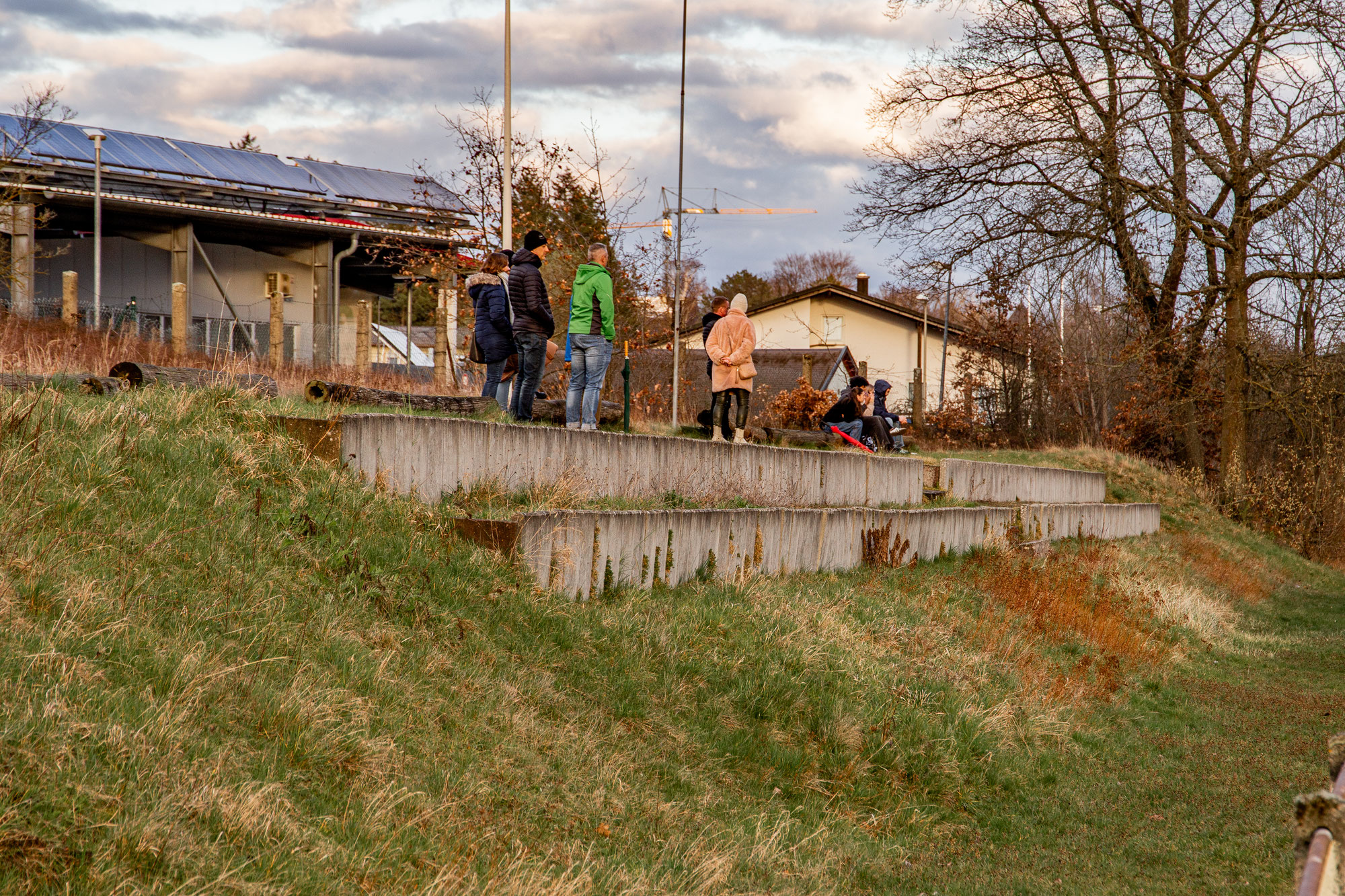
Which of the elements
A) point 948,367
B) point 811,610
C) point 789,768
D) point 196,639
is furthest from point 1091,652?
point 948,367

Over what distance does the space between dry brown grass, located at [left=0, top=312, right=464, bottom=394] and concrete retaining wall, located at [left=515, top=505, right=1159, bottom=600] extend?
3.51m

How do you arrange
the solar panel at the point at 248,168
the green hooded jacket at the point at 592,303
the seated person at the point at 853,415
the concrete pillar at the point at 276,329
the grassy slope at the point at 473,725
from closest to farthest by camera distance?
the grassy slope at the point at 473,725 < the green hooded jacket at the point at 592,303 < the concrete pillar at the point at 276,329 < the seated person at the point at 853,415 < the solar panel at the point at 248,168

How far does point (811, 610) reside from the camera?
9.18m

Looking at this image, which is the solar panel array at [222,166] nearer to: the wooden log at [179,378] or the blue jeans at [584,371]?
the blue jeans at [584,371]

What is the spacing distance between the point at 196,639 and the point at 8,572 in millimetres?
732

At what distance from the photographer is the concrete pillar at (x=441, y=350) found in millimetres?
18656

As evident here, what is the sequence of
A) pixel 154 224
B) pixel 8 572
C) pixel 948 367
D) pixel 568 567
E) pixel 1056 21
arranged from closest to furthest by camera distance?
pixel 8 572, pixel 568 567, pixel 1056 21, pixel 154 224, pixel 948 367

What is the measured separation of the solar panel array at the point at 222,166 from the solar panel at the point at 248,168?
2 centimetres

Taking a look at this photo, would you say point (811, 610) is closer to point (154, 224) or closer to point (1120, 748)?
point (1120, 748)

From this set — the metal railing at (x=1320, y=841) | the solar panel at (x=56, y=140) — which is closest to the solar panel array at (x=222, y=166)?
the solar panel at (x=56, y=140)

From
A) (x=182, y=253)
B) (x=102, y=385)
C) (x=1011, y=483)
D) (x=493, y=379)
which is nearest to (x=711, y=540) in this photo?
(x=493, y=379)

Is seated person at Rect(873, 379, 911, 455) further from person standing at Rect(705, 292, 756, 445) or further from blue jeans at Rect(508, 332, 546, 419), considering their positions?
blue jeans at Rect(508, 332, 546, 419)

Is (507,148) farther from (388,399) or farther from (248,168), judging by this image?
(248,168)

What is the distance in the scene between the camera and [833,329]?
4772 cm
